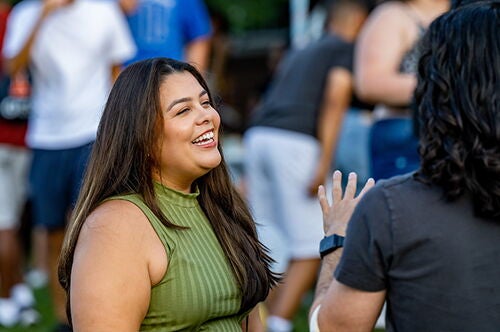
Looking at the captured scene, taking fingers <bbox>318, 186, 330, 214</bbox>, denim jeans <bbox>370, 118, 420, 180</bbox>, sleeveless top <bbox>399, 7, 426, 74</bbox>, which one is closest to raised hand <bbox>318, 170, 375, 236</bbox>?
fingers <bbox>318, 186, 330, 214</bbox>

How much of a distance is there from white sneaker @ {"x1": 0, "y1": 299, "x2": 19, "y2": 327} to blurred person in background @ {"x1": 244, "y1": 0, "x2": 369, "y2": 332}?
1.84 meters

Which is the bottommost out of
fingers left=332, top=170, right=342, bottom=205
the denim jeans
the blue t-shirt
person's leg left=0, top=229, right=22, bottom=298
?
person's leg left=0, top=229, right=22, bottom=298

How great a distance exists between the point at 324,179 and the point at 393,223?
3.67m

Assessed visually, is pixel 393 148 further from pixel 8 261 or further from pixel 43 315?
pixel 43 315

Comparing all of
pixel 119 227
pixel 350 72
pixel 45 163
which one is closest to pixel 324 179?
pixel 350 72

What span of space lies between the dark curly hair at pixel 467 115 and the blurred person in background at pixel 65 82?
344 cm

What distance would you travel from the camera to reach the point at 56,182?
19.0 ft

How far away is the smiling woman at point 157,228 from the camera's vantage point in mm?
2791

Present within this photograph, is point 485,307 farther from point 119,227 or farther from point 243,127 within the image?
point 243,127

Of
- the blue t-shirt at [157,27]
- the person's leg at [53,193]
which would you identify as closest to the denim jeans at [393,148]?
the blue t-shirt at [157,27]

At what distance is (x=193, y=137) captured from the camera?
118 inches

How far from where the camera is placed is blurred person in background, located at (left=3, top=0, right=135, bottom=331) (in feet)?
19.0

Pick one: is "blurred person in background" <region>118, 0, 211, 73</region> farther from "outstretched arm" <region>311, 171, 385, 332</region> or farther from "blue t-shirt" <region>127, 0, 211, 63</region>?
"outstretched arm" <region>311, 171, 385, 332</region>

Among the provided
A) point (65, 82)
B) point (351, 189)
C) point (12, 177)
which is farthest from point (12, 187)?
point (351, 189)
